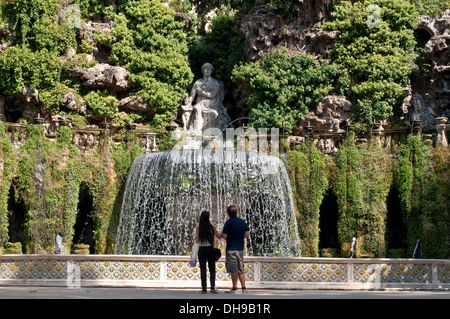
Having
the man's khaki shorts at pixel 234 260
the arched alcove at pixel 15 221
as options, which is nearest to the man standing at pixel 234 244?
the man's khaki shorts at pixel 234 260

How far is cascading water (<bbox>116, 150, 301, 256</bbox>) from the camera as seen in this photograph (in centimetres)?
1944

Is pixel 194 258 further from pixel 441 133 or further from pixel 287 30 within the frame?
pixel 287 30

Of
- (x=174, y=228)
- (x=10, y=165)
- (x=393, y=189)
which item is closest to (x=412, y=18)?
(x=393, y=189)

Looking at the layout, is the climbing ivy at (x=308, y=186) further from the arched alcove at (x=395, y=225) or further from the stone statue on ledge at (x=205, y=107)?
the stone statue on ledge at (x=205, y=107)

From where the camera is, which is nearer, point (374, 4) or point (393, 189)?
point (393, 189)

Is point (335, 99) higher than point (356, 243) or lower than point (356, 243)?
higher

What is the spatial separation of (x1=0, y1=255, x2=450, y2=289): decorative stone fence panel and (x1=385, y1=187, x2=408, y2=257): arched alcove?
8.89 m

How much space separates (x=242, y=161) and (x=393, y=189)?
20.8ft

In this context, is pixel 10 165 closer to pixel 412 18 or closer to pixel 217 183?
pixel 217 183

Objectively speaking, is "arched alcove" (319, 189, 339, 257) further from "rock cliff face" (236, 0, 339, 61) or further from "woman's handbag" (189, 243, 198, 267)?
"woman's handbag" (189, 243, 198, 267)

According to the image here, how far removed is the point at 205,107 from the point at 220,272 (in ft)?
A: 42.0

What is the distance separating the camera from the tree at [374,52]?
81.4ft

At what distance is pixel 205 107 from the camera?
86.4 ft

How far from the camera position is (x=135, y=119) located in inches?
1022
